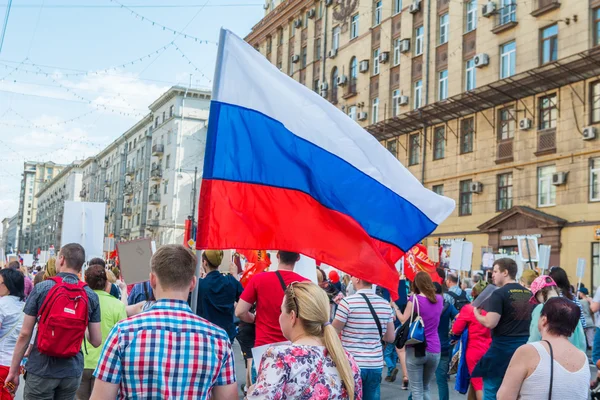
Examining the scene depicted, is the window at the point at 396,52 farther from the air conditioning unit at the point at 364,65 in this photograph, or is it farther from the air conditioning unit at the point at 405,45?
the air conditioning unit at the point at 364,65

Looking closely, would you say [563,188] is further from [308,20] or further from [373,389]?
[308,20]

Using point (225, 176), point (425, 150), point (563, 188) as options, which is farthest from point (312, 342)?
point (425, 150)

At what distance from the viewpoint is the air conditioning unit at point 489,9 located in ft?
95.1

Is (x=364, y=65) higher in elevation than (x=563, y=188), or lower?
higher

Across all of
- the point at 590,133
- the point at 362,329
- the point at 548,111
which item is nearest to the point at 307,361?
the point at 362,329

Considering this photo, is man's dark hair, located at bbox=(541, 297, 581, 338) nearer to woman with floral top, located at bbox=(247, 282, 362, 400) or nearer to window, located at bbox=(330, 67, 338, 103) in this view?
woman with floral top, located at bbox=(247, 282, 362, 400)

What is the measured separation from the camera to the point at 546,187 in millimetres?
26750

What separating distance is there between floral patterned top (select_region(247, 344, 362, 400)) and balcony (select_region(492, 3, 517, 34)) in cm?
2714

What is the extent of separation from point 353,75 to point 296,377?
3796 centimetres

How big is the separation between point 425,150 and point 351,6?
38.2 feet

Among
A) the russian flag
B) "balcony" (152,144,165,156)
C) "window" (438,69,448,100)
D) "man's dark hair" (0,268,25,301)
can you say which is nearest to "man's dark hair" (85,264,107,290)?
"man's dark hair" (0,268,25,301)

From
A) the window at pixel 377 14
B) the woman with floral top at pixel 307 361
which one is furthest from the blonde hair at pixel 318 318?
the window at pixel 377 14

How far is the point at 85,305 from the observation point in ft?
17.7

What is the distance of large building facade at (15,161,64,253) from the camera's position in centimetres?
15650
